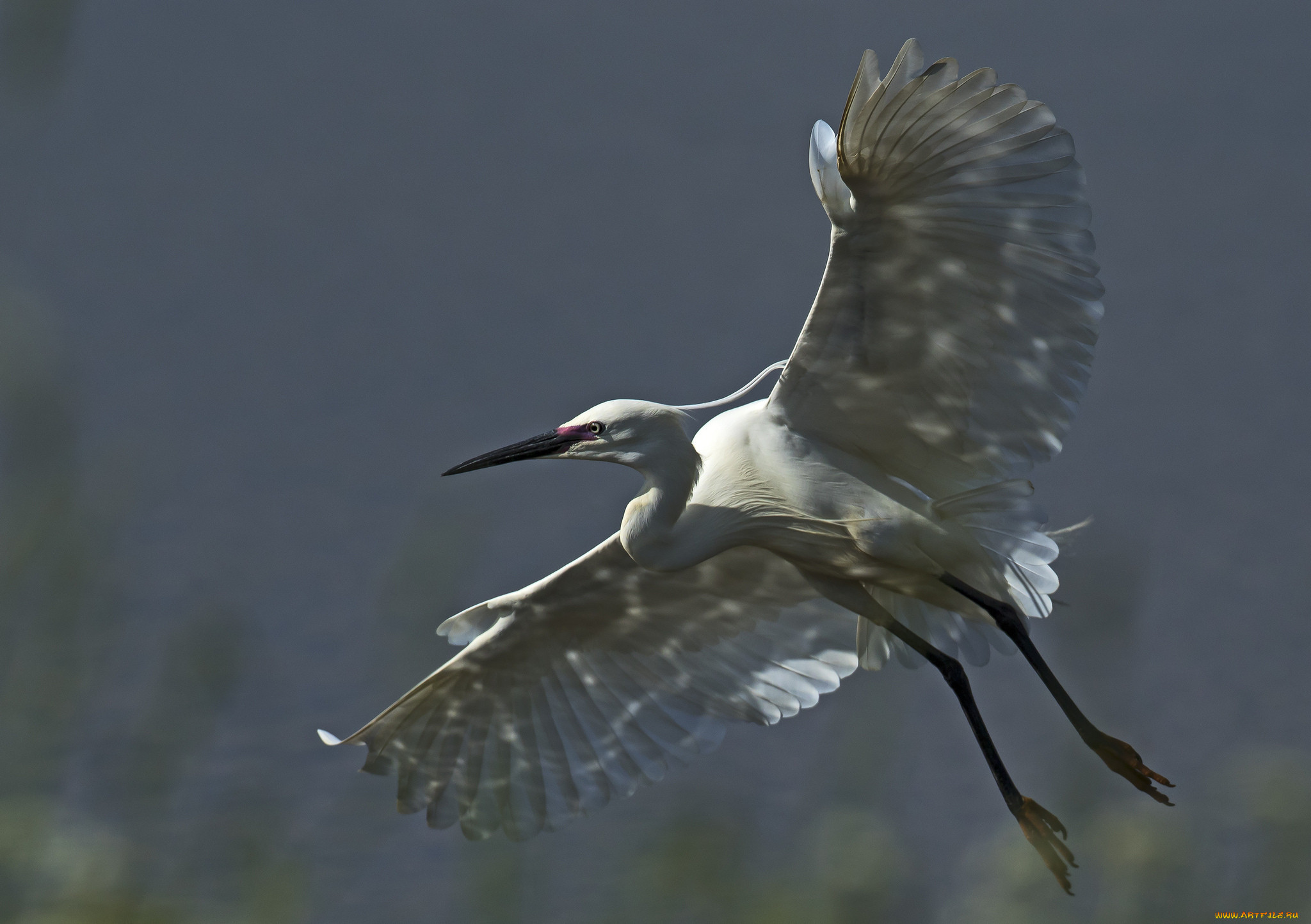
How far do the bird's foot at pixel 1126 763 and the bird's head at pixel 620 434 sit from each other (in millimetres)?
1187

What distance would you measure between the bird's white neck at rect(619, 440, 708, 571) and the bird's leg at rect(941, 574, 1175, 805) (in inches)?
25.4

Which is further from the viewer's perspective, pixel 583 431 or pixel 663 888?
pixel 583 431

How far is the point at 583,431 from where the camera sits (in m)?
2.83

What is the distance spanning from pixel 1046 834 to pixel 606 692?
4.05ft

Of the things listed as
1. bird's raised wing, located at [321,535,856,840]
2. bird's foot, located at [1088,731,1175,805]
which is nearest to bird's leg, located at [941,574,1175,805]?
bird's foot, located at [1088,731,1175,805]

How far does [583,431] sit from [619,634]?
0.86 metres

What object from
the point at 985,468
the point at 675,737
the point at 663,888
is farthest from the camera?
the point at 675,737

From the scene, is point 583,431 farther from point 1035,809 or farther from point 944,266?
point 1035,809

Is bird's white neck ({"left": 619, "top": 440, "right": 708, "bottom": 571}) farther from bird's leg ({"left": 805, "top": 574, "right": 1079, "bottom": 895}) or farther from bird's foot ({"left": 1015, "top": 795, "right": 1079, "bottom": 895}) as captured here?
bird's foot ({"left": 1015, "top": 795, "right": 1079, "bottom": 895})

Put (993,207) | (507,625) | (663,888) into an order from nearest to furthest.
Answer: (663,888), (993,207), (507,625)

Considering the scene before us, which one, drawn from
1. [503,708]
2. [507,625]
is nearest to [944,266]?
[507,625]

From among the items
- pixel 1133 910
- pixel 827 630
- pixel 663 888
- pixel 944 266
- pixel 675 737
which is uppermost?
pixel 944 266

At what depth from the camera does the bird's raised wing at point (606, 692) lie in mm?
3439

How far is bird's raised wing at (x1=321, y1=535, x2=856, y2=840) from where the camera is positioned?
3439mm
